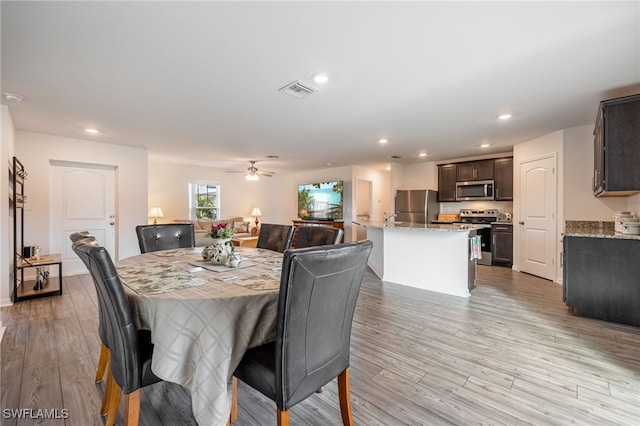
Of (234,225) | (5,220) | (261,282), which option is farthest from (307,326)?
(234,225)

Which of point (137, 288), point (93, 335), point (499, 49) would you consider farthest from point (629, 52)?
point (93, 335)

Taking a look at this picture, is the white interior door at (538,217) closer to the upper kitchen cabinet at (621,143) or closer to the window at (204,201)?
the upper kitchen cabinet at (621,143)

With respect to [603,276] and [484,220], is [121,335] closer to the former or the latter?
[603,276]

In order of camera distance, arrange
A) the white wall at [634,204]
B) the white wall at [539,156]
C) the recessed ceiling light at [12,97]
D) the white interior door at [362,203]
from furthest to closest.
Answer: the white interior door at [362,203] < the white wall at [539,156] < the white wall at [634,204] < the recessed ceiling light at [12,97]

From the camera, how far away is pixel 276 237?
297 centimetres

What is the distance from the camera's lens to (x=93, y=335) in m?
2.55

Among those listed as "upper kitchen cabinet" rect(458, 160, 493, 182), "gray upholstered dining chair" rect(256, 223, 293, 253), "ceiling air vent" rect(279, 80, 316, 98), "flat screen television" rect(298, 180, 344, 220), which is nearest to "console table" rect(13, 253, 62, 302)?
"gray upholstered dining chair" rect(256, 223, 293, 253)

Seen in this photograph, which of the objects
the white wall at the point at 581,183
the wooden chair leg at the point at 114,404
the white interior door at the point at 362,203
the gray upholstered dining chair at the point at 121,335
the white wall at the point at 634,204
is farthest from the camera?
the white interior door at the point at 362,203

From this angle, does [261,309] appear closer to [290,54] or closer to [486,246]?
[290,54]

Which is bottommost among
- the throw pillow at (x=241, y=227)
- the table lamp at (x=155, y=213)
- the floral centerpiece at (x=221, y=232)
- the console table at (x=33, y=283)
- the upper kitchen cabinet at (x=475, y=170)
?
the console table at (x=33, y=283)

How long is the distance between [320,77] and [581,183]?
4176mm

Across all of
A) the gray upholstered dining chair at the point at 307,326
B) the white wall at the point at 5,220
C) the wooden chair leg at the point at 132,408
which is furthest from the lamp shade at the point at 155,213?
the gray upholstered dining chair at the point at 307,326

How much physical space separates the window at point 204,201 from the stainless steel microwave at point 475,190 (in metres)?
6.48

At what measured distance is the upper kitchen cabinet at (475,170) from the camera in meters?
5.85
